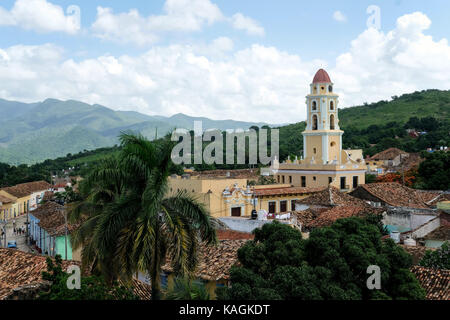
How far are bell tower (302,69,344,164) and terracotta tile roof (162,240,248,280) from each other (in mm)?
22916

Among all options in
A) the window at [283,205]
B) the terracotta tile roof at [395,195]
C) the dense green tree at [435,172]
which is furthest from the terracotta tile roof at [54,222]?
the dense green tree at [435,172]

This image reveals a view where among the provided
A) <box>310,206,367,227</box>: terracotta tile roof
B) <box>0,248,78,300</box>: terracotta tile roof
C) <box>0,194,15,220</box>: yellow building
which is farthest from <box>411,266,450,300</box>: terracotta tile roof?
<box>0,194,15,220</box>: yellow building

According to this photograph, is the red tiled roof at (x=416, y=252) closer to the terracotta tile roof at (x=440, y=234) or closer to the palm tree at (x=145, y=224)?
the terracotta tile roof at (x=440, y=234)

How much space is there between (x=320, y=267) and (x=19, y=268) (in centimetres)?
1041

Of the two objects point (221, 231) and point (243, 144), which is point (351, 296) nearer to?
point (221, 231)

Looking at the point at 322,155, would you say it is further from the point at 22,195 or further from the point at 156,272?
the point at 22,195

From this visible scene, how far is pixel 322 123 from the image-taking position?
133 feet

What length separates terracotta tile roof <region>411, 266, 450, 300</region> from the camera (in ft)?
43.1

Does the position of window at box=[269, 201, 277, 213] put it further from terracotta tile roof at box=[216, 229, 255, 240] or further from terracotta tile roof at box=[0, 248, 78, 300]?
terracotta tile roof at box=[0, 248, 78, 300]

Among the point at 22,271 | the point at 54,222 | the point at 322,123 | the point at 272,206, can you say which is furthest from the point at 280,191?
the point at 22,271

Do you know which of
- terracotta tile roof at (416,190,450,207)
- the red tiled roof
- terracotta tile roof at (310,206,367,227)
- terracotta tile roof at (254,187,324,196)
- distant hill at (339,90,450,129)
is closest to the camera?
the red tiled roof

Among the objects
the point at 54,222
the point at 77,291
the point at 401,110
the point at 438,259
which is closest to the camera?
the point at 77,291
